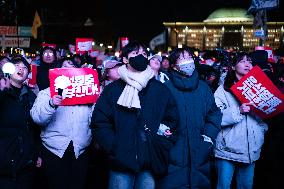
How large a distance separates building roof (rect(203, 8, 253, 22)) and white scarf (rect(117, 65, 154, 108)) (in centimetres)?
6828

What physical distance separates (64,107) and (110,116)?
100 centimetres

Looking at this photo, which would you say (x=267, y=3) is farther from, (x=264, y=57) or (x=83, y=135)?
(x=83, y=135)

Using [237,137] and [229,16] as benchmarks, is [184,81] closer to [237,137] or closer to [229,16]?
[237,137]

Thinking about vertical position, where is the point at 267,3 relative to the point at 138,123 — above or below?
above

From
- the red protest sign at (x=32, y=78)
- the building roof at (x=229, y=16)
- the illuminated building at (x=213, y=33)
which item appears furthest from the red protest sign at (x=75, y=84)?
the building roof at (x=229, y=16)

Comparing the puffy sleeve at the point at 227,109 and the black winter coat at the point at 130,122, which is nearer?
the black winter coat at the point at 130,122

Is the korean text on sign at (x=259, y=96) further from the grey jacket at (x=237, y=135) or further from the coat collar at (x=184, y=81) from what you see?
the coat collar at (x=184, y=81)

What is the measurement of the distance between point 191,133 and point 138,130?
0.55 m

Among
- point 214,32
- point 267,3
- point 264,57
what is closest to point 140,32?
point 214,32

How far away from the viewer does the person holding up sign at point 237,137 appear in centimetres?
523

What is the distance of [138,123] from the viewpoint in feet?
13.5

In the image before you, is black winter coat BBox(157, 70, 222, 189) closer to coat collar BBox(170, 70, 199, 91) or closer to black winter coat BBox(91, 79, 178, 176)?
coat collar BBox(170, 70, 199, 91)

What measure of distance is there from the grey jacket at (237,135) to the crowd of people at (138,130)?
12mm

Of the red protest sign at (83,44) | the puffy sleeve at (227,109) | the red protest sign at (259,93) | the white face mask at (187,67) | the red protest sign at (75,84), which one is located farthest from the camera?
the red protest sign at (83,44)
